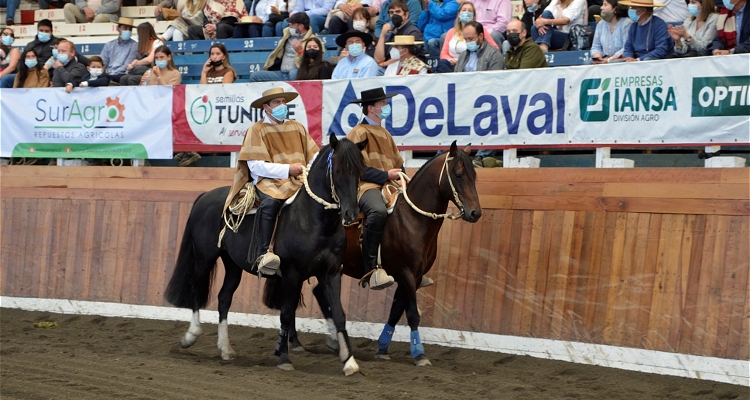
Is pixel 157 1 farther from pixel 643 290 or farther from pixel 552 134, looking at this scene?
pixel 643 290

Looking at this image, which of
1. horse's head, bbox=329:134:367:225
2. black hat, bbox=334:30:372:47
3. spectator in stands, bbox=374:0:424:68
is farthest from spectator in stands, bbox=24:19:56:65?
horse's head, bbox=329:134:367:225

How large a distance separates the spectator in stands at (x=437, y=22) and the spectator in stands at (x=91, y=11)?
8.55m

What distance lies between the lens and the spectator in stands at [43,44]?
15.9 m

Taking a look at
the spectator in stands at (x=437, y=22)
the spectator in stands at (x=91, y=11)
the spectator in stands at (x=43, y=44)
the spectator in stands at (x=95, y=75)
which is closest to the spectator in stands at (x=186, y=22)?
the spectator in stands at (x=43, y=44)

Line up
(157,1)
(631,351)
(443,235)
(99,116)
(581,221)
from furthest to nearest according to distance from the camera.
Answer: (157,1)
(99,116)
(443,235)
(581,221)
(631,351)

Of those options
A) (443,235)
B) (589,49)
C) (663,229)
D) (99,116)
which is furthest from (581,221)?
(99,116)

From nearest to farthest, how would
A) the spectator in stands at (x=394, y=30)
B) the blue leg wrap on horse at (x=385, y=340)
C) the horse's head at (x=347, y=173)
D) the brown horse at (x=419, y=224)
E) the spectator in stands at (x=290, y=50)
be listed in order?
the horse's head at (x=347, y=173)
the brown horse at (x=419, y=224)
the blue leg wrap on horse at (x=385, y=340)
the spectator in stands at (x=394, y=30)
the spectator in stands at (x=290, y=50)

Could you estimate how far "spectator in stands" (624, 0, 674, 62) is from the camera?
10.5 metres

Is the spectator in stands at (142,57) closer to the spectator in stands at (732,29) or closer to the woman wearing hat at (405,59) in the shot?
the woman wearing hat at (405,59)

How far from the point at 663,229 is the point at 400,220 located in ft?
7.92

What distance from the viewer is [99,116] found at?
13.4 m

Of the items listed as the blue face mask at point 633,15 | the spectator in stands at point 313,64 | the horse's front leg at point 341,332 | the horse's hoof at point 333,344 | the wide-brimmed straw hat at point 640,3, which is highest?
the wide-brimmed straw hat at point 640,3

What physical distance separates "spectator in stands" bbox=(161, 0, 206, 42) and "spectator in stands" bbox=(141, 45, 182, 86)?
132 inches

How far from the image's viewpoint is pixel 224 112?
1220 cm
